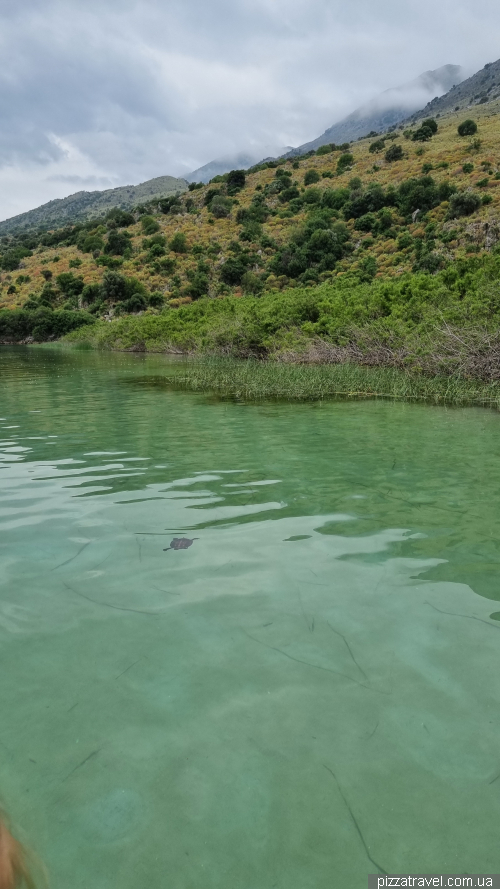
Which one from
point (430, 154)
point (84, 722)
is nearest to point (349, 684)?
point (84, 722)

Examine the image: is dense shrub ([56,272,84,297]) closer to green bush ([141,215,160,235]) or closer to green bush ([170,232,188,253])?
green bush ([170,232,188,253])

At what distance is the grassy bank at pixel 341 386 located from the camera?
46.4ft

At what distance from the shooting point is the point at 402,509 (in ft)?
17.4

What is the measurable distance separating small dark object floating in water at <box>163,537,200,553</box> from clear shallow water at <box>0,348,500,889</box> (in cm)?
10

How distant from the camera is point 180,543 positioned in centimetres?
443

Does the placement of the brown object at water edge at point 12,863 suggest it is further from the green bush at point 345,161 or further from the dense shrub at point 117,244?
the green bush at point 345,161

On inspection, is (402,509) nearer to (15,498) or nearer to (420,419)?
(15,498)

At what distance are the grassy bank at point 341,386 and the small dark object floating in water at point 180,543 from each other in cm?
1025

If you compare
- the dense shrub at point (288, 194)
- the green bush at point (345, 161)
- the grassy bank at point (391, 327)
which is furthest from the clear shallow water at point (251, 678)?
the green bush at point (345, 161)

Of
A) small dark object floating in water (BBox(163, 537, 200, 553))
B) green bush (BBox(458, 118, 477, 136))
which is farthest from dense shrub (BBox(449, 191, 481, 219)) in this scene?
→ small dark object floating in water (BBox(163, 537, 200, 553))

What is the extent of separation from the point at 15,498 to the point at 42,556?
1.75m

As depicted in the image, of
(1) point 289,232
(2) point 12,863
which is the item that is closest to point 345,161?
(1) point 289,232

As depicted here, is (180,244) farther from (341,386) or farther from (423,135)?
(341,386)

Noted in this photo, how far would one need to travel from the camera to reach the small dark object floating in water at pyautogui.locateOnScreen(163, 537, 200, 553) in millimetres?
4352
